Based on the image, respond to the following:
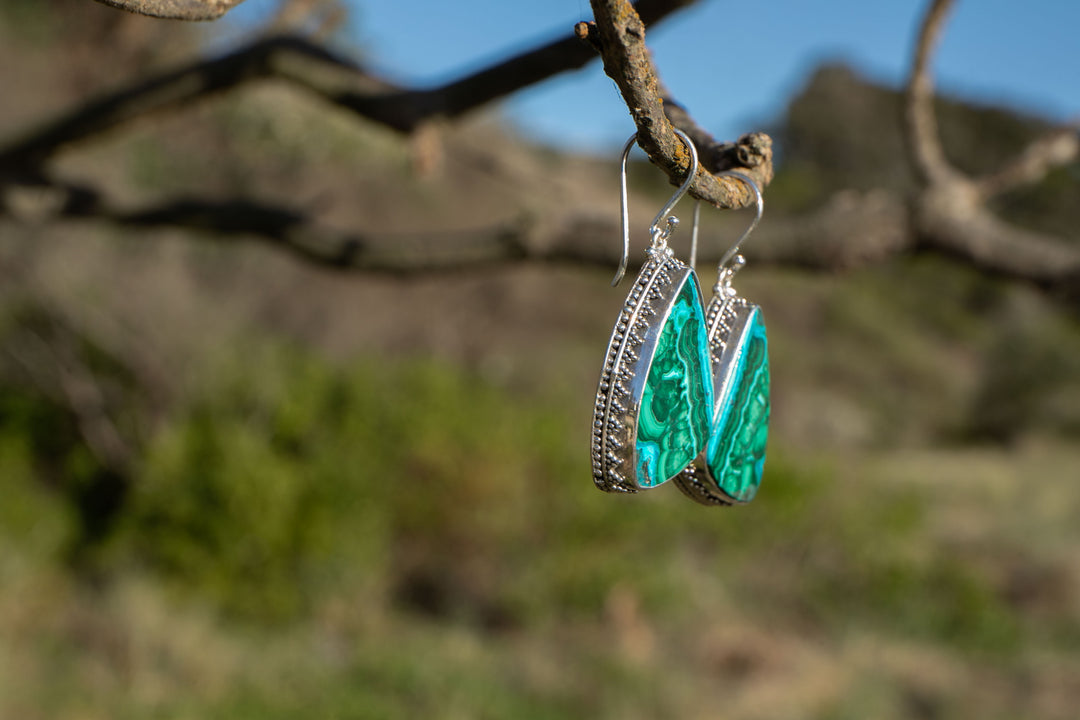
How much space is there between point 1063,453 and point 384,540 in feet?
37.1

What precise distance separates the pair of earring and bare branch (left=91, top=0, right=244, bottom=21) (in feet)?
1.57

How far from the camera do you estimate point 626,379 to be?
0.97m

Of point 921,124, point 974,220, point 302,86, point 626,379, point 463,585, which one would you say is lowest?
point 626,379

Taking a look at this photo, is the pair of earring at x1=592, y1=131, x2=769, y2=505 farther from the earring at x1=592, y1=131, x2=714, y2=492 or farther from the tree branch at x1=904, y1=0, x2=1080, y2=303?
Answer: the tree branch at x1=904, y1=0, x2=1080, y2=303

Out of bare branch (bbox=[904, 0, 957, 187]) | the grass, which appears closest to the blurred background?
the grass

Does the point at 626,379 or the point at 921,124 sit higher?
the point at 921,124

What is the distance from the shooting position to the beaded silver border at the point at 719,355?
1.16 meters

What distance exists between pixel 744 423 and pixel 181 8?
870 millimetres

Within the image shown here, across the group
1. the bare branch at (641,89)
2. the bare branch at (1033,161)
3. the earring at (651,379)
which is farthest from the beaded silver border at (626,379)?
the bare branch at (1033,161)

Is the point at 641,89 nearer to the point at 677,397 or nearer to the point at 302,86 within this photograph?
the point at 677,397

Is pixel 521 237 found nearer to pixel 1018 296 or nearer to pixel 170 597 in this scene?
pixel 170 597

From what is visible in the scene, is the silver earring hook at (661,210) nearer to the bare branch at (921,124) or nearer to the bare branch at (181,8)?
the bare branch at (181,8)

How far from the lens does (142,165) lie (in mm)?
8000

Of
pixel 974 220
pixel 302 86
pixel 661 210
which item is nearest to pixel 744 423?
pixel 661 210
